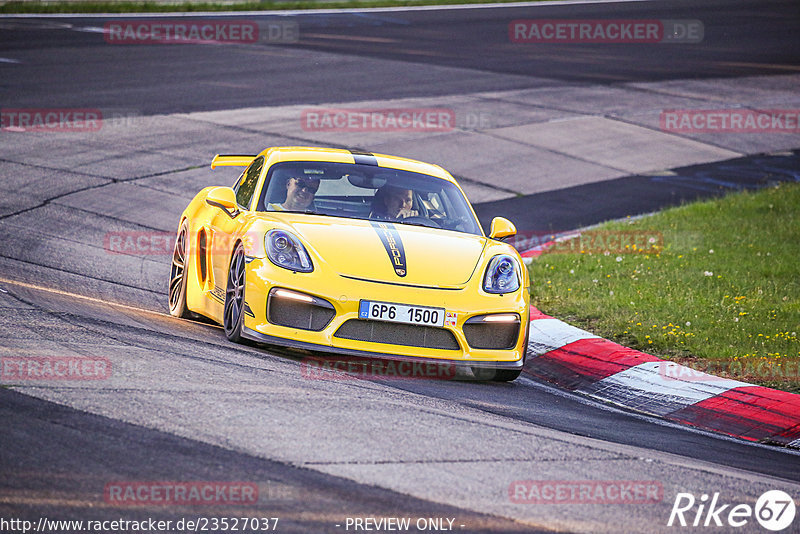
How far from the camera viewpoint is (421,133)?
17969 millimetres

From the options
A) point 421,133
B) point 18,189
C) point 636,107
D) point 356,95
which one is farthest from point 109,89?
point 636,107

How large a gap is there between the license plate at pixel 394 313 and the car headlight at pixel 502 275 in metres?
0.56

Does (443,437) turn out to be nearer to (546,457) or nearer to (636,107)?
(546,457)

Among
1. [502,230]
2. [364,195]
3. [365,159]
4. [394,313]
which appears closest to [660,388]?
[502,230]

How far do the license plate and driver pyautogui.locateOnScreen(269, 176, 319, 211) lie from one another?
56.0 inches

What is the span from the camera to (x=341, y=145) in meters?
16.6

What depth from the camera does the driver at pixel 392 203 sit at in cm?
823

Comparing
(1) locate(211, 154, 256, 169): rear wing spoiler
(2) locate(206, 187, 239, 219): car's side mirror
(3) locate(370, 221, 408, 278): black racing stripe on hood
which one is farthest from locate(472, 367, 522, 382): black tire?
(1) locate(211, 154, 256, 169): rear wing spoiler

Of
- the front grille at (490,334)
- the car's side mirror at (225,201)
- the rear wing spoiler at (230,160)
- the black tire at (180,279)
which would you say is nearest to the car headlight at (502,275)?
the front grille at (490,334)

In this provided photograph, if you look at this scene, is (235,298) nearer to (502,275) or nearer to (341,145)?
(502,275)

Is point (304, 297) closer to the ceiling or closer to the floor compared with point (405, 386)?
closer to the ceiling

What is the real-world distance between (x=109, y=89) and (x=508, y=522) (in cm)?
1667

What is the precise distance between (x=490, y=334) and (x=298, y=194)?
1870 mm

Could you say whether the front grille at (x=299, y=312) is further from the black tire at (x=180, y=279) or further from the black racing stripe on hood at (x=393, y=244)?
the black tire at (x=180, y=279)
